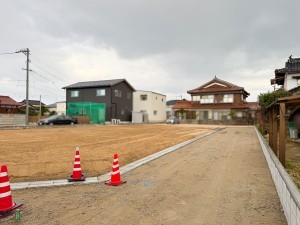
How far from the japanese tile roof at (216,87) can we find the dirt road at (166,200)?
3704 cm

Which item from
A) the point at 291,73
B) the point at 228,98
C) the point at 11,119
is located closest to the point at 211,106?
the point at 228,98

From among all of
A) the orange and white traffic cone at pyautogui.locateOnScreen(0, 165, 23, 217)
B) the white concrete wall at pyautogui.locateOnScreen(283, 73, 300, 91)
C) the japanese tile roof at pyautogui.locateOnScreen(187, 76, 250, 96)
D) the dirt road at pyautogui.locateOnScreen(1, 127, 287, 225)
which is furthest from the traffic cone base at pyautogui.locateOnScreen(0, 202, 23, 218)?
the japanese tile roof at pyautogui.locateOnScreen(187, 76, 250, 96)

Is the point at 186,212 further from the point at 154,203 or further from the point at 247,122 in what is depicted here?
the point at 247,122

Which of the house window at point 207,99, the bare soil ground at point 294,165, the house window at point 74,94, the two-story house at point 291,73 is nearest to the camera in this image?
the bare soil ground at point 294,165

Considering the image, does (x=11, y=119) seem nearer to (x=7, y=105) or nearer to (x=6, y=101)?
(x=7, y=105)

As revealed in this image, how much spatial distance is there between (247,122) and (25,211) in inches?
1607

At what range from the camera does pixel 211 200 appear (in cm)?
495

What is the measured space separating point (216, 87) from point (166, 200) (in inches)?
1636

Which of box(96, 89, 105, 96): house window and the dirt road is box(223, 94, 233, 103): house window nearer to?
box(96, 89, 105, 96): house window

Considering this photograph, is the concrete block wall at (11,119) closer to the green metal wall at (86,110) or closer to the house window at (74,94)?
the green metal wall at (86,110)

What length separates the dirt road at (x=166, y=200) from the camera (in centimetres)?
409

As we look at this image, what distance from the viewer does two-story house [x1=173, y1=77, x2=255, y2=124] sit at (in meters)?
41.4

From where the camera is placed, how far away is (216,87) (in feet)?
145

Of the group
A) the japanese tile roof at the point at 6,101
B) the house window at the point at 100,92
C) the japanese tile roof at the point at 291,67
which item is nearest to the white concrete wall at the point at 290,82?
the japanese tile roof at the point at 291,67
